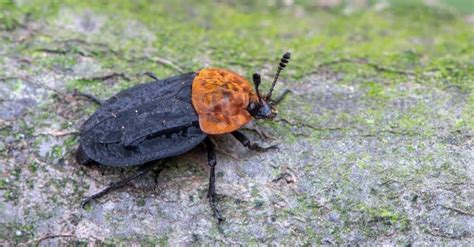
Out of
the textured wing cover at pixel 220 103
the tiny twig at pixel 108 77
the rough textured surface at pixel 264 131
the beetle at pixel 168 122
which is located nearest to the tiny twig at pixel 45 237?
the rough textured surface at pixel 264 131

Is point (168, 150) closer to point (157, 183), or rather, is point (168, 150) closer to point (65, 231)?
point (157, 183)

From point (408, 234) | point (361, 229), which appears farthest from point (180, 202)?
point (408, 234)

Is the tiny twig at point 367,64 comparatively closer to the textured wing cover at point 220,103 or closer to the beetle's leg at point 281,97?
the beetle's leg at point 281,97

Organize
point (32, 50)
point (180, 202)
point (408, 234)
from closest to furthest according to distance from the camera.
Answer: point (408, 234) < point (180, 202) < point (32, 50)

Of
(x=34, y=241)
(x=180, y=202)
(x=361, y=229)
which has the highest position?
(x=361, y=229)

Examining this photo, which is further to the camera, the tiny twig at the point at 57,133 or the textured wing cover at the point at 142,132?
the tiny twig at the point at 57,133

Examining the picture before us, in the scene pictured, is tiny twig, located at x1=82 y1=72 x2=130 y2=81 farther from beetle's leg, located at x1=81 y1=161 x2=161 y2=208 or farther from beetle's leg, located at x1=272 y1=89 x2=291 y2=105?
beetle's leg, located at x1=272 y1=89 x2=291 y2=105

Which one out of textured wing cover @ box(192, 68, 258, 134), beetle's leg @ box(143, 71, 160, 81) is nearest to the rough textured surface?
beetle's leg @ box(143, 71, 160, 81)
